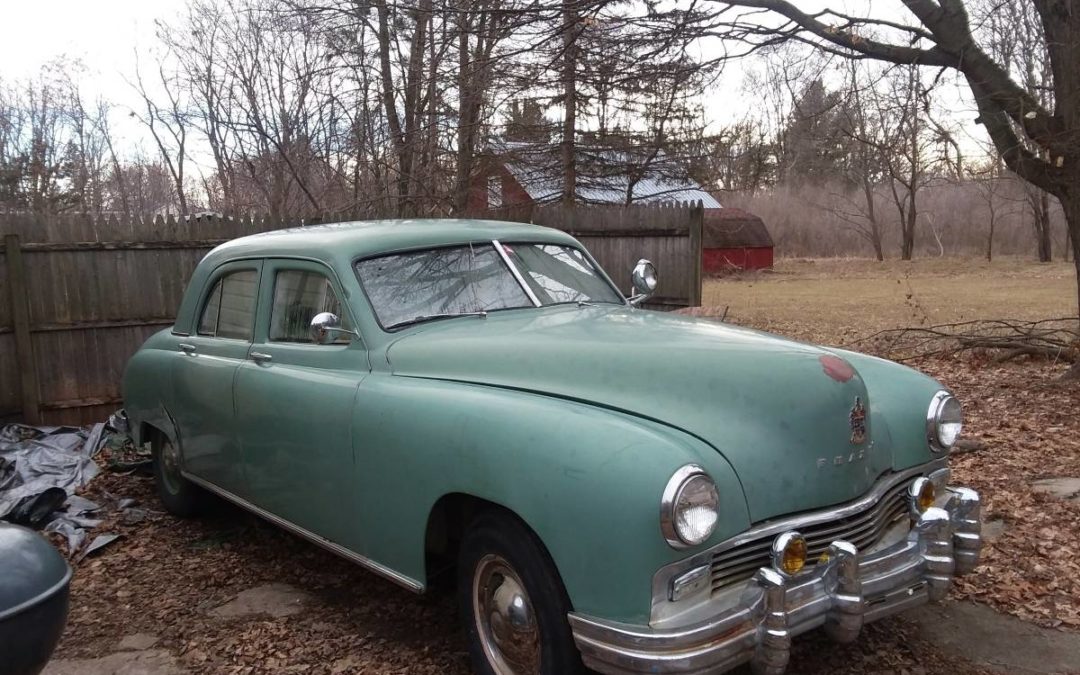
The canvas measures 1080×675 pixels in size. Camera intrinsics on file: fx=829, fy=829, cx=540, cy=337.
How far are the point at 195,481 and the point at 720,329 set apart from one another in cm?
316

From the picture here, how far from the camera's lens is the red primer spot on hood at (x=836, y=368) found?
290 cm

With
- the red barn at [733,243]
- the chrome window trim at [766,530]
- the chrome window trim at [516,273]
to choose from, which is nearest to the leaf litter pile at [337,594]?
the chrome window trim at [766,530]

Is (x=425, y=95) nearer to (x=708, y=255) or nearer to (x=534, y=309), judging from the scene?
(x=534, y=309)

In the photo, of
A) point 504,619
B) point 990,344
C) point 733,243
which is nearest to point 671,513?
point 504,619

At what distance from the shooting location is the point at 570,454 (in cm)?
255

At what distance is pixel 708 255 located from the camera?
36125 millimetres

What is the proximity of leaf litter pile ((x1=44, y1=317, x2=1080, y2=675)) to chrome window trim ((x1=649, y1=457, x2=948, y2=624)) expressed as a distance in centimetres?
75

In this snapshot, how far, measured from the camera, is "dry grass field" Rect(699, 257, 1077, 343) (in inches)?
612

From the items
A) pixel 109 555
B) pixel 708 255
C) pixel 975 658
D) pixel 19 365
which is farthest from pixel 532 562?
pixel 708 255

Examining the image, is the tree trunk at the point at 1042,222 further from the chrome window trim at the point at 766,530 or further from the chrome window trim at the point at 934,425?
the chrome window trim at the point at 766,530

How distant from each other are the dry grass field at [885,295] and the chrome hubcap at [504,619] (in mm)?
8222

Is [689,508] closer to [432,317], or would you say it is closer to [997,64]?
[432,317]

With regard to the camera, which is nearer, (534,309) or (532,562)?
(532,562)

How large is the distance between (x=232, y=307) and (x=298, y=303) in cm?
73
